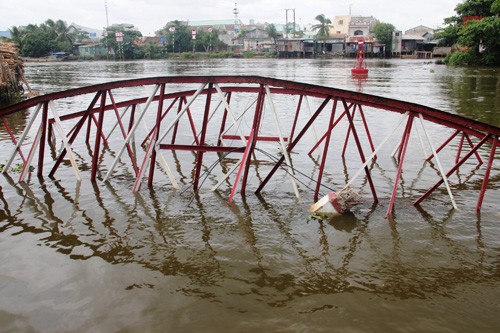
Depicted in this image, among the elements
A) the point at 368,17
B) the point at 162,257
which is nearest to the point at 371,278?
the point at 162,257

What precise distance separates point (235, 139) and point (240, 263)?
7.50 metres

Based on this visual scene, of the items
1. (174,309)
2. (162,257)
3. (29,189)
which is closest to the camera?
(174,309)

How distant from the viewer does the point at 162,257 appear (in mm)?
6543

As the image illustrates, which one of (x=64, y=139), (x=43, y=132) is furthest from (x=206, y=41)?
(x=64, y=139)

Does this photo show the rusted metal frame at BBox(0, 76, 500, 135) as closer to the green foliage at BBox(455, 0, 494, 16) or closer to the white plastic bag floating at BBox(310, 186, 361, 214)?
the white plastic bag floating at BBox(310, 186, 361, 214)

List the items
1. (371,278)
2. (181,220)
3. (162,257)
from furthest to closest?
(181,220) < (162,257) < (371,278)

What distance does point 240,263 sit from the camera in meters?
6.34

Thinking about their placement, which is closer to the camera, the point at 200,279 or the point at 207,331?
the point at 207,331

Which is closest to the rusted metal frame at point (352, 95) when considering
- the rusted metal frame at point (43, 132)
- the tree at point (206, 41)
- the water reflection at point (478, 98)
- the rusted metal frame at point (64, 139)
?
the rusted metal frame at point (64, 139)

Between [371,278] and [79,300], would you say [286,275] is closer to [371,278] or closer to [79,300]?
[371,278]

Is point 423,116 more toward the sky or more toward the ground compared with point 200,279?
more toward the sky

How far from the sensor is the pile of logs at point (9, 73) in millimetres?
20891

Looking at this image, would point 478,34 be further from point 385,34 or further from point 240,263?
point 385,34

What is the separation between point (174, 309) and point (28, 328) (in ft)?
5.57
